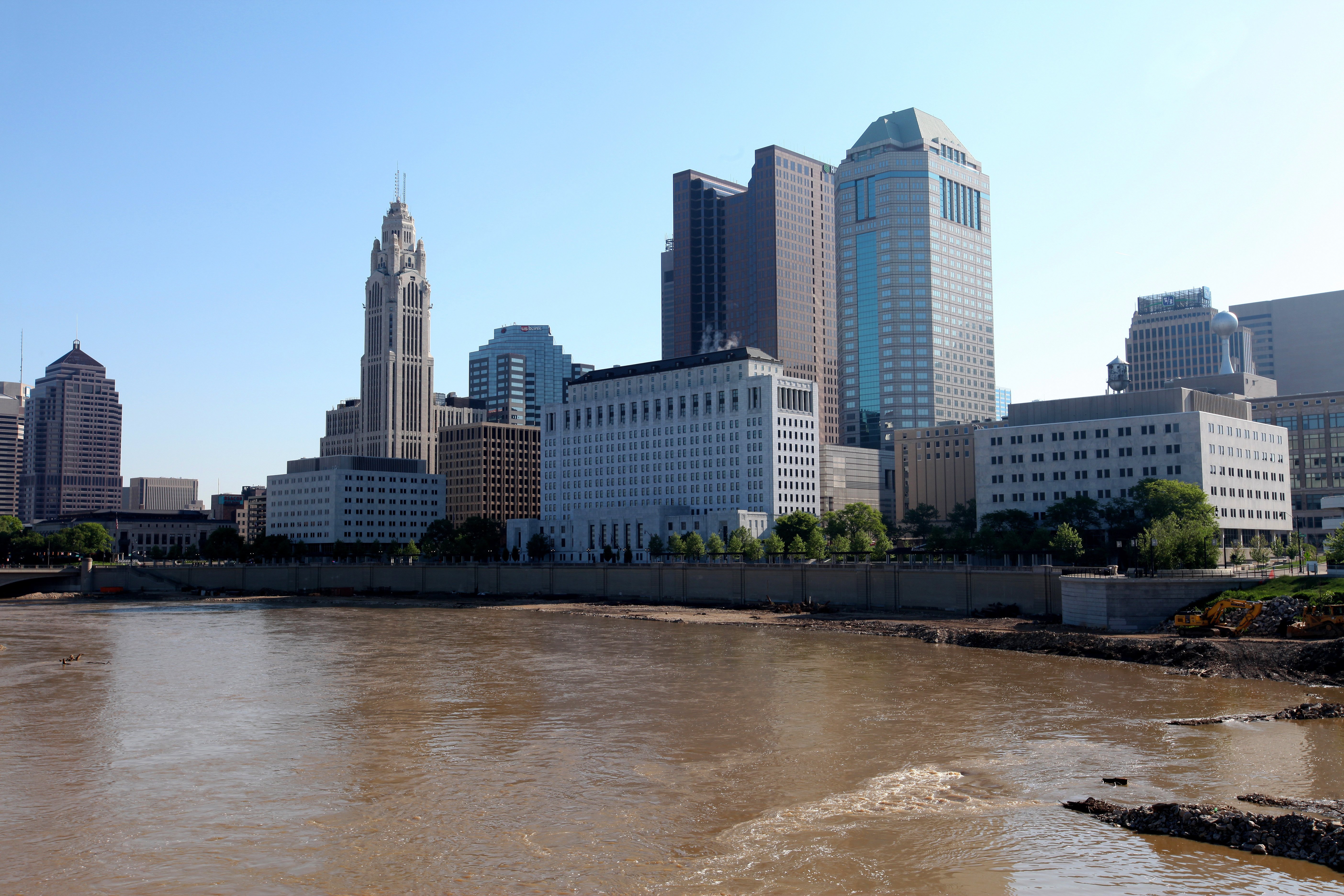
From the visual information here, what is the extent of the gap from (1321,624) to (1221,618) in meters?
8.01

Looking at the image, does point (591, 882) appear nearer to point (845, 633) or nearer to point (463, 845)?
point (463, 845)

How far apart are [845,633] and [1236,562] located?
50962 mm

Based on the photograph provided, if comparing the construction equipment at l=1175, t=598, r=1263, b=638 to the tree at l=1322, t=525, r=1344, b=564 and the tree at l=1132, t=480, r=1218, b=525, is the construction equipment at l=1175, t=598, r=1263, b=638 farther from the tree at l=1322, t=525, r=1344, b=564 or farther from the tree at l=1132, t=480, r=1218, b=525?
the tree at l=1132, t=480, r=1218, b=525

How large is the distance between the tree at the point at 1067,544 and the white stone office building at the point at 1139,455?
34.0 metres

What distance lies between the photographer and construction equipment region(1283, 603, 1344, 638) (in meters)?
76.1

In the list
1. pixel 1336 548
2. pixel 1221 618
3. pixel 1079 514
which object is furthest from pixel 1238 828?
pixel 1079 514

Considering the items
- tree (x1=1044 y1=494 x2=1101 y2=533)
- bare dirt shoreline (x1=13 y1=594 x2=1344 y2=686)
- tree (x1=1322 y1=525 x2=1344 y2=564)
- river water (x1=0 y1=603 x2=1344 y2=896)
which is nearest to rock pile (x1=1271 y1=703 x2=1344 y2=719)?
river water (x1=0 y1=603 x2=1344 y2=896)

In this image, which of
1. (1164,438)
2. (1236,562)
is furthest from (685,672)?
(1164,438)

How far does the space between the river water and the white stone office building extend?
97384 millimetres

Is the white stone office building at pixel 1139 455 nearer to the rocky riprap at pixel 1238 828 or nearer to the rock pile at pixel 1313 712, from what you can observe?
the rock pile at pixel 1313 712

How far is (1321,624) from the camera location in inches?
3014

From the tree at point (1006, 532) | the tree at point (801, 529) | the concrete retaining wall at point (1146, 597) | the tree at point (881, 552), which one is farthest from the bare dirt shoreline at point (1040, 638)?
the tree at point (801, 529)

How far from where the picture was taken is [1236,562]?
12594cm

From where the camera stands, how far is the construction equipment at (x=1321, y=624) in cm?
7612
